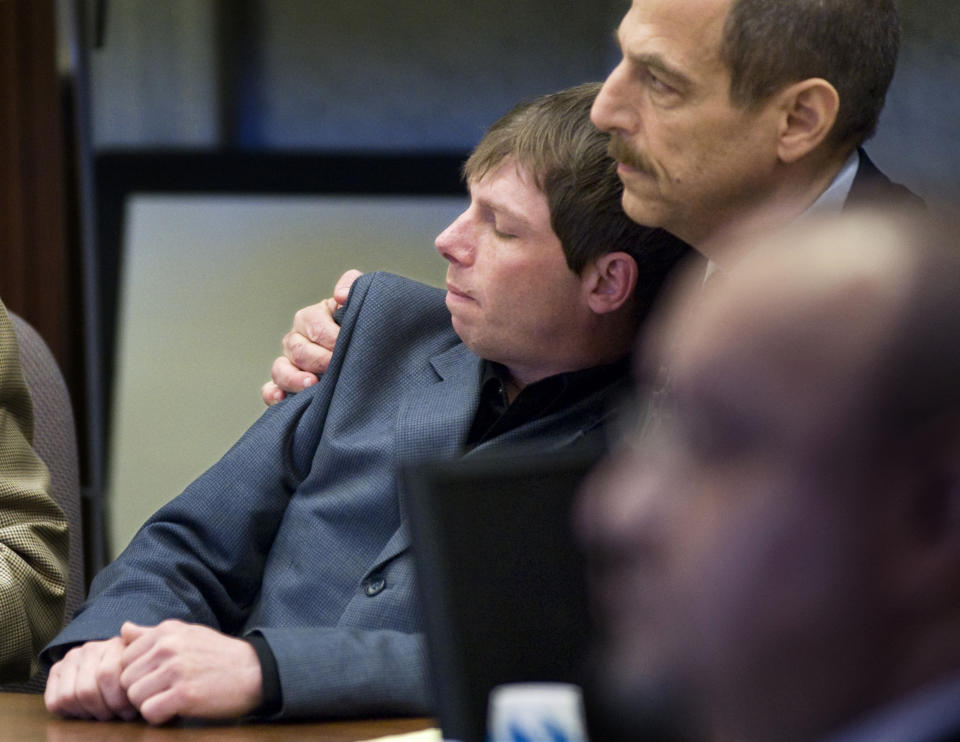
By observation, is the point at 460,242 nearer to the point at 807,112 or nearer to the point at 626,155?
the point at 626,155

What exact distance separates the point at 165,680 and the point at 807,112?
0.90 meters

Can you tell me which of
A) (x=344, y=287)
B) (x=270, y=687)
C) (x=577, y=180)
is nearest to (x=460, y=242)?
(x=577, y=180)

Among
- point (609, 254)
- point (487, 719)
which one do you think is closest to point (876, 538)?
point (487, 719)

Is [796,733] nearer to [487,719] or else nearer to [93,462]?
[487,719]

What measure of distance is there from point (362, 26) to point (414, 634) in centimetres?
307

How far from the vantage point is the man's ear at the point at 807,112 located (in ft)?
4.81

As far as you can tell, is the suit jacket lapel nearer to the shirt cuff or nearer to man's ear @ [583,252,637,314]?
man's ear @ [583,252,637,314]

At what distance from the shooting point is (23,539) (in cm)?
181

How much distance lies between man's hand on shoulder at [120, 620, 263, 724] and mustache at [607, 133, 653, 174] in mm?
685

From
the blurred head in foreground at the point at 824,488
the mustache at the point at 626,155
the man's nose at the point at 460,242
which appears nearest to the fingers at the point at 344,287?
→ the man's nose at the point at 460,242

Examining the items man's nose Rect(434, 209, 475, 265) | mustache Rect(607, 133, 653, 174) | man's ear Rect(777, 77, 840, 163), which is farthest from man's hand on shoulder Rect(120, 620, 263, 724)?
man's ear Rect(777, 77, 840, 163)

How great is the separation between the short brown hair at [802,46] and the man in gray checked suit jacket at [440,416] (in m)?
0.25

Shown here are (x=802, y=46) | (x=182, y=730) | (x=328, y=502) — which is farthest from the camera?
(x=328, y=502)

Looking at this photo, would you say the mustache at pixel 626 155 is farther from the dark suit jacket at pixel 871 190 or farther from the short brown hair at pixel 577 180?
the dark suit jacket at pixel 871 190
